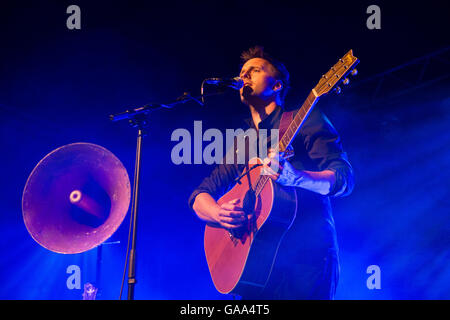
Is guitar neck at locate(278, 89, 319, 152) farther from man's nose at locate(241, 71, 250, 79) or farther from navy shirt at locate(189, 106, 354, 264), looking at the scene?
man's nose at locate(241, 71, 250, 79)

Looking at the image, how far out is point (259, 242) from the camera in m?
2.08

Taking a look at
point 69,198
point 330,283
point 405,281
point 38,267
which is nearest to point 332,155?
point 330,283

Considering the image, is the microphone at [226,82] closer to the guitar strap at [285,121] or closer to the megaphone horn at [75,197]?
the guitar strap at [285,121]

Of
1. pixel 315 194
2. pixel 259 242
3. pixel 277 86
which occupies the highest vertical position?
pixel 277 86

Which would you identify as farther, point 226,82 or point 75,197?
point 75,197

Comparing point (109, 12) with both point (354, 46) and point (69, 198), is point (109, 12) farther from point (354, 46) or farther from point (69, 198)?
point (354, 46)

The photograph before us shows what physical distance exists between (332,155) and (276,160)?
0.39 m

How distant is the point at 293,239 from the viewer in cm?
203

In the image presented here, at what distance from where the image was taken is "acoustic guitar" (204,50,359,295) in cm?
203

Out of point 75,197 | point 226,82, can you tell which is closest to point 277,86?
point 226,82

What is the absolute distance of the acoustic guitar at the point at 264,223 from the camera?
6.64 ft

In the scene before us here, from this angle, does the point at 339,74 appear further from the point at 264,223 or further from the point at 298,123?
the point at 264,223

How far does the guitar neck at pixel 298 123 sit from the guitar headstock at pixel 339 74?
1.9 inches

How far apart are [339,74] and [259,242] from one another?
100cm
